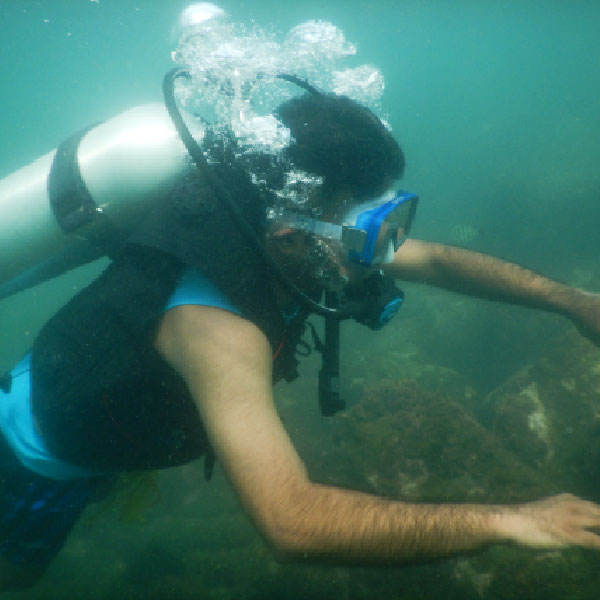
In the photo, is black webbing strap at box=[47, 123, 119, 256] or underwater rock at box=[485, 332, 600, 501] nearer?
black webbing strap at box=[47, 123, 119, 256]

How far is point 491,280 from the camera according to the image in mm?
2877

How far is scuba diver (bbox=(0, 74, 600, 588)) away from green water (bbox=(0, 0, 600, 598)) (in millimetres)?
1008

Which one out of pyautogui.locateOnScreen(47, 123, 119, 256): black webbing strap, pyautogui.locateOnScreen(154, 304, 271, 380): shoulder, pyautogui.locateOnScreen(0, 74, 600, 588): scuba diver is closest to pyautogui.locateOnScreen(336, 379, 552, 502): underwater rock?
pyautogui.locateOnScreen(0, 74, 600, 588): scuba diver

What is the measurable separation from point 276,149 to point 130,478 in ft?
10.6

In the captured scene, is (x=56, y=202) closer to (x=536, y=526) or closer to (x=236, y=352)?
(x=236, y=352)

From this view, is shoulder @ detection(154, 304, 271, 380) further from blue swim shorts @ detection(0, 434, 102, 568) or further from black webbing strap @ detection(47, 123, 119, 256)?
blue swim shorts @ detection(0, 434, 102, 568)

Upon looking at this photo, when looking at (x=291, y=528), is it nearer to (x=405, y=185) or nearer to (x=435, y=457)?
(x=435, y=457)

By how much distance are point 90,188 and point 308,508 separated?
6.88 ft

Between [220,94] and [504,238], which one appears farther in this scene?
[504,238]

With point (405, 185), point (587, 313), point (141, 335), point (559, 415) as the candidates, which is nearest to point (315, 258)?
point (141, 335)

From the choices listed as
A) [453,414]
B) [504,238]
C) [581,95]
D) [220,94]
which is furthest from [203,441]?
[581,95]

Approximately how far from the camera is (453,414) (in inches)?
205

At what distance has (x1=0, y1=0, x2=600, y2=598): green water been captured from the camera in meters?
4.98

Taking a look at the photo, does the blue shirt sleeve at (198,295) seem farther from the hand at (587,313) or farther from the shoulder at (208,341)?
the hand at (587,313)
